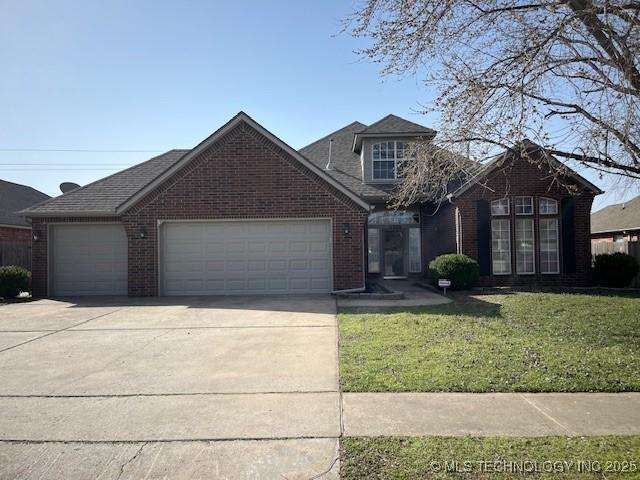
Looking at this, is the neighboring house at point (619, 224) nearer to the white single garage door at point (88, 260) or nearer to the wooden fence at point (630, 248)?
the wooden fence at point (630, 248)

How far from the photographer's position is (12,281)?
48.7ft

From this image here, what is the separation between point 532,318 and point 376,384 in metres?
5.57

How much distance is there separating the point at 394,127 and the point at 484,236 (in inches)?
221

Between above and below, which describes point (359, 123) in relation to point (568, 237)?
above

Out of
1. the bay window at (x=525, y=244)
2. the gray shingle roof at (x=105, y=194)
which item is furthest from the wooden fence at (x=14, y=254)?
the bay window at (x=525, y=244)

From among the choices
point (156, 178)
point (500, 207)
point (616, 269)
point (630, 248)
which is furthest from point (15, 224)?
point (630, 248)

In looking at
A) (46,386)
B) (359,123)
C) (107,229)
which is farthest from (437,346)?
(359,123)

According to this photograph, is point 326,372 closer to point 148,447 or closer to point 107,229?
point 148,447

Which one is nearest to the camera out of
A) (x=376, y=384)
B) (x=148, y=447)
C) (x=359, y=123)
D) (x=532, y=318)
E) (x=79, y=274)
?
(x=148, y=447)

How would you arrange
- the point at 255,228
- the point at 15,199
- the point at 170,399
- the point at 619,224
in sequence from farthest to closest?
1. the point at 15,199
2. the point at 619,224
3. the point at 255,228
4. the point at 170,399

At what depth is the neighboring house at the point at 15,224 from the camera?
1919cm

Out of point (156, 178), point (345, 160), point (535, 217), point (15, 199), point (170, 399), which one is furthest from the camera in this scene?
point (15, 199)

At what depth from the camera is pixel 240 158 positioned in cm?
1438

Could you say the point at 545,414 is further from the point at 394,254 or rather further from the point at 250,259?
the point at 394,254
